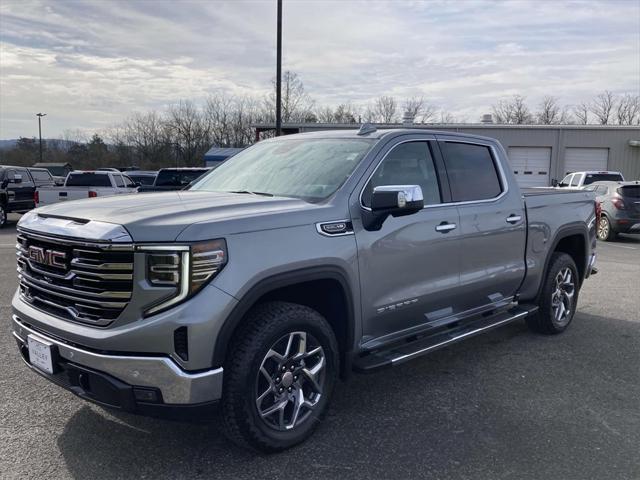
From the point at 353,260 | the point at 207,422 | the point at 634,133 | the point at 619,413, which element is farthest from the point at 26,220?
the point at 634,133

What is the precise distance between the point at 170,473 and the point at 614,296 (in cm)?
694

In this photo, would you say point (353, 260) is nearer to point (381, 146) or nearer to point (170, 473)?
Result: point (381, 146)

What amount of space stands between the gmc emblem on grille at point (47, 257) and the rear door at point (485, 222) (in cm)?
286

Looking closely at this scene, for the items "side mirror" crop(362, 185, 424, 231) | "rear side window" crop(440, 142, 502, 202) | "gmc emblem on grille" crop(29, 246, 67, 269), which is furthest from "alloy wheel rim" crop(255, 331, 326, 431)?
"rear side window" crop(440, 142, 502, 202)

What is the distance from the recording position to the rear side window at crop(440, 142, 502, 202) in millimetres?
4602

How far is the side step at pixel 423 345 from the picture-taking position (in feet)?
12.0

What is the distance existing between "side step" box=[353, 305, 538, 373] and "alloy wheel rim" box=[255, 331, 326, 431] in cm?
35

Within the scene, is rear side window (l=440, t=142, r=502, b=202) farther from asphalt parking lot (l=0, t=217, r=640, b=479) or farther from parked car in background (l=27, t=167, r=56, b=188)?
parked car in background (l=27, t=167, r=56, b=188)

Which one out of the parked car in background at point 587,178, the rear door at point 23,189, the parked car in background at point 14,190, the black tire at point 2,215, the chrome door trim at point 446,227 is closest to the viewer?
the chrome door trim at point 446,227

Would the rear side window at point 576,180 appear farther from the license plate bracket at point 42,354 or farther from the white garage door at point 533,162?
the license plate bracket at point 42,354

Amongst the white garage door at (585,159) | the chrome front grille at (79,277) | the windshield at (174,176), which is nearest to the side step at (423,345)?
the chrome front grille at (79,277)

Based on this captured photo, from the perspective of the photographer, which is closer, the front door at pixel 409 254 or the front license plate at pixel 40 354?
the front license plate at pixel 40 354

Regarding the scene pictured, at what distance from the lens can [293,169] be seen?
4160mm

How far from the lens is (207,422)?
2.99 m
